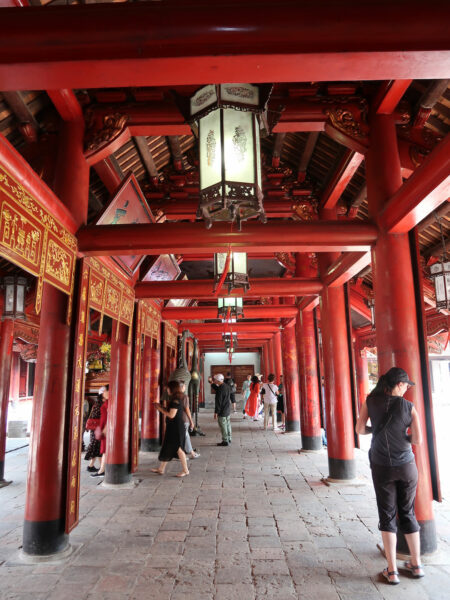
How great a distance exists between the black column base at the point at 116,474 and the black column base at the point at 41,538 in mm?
2370

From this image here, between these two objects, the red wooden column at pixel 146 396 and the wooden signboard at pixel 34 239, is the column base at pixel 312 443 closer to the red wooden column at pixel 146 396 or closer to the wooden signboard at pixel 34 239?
the red wooden column at pixel 146 396

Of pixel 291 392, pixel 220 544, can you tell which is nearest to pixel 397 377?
pixel 220 544

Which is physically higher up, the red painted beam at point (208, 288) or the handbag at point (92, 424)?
the red painted beam at point (208, 288)

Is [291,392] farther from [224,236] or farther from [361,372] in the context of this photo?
[224,236]

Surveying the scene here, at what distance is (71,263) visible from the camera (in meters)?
4.07

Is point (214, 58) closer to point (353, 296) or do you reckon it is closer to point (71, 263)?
point (71, 263)

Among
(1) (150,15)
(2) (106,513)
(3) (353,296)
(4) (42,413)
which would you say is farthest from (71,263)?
(3) (353,296)

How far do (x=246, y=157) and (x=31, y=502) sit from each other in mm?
3546

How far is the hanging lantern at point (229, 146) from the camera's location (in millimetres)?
2768

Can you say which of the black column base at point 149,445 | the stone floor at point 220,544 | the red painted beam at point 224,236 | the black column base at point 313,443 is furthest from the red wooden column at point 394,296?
the black column base at point 149,445

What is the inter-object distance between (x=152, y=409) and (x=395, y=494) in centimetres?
668

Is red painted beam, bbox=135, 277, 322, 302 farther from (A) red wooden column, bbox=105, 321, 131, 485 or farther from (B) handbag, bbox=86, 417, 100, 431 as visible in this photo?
(B) handbag, bbox=86, 417, 100, 431

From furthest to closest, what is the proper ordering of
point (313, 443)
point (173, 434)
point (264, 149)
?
1. point (313, 443)
2. point (264, 149)
3. point (173, 434)

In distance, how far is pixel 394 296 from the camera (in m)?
3.96
